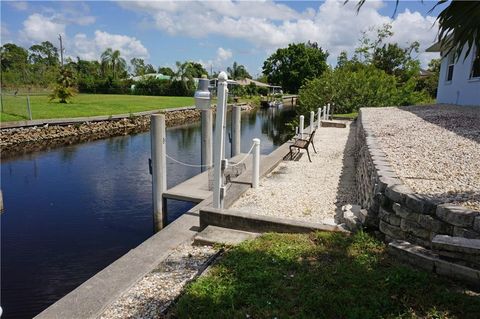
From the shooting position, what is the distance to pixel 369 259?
385cm

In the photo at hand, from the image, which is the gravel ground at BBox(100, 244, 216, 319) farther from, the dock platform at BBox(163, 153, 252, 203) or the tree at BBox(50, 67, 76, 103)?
the tree at BBox(50, 67, 76, 103)

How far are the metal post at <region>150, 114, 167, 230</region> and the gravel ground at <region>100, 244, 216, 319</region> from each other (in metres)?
3.05

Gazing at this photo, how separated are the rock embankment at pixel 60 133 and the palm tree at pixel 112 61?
40.5 metres

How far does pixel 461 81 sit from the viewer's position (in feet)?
53.5

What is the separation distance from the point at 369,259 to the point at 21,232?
7.48 meters

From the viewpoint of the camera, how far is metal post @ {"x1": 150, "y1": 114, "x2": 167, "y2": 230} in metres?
7.43

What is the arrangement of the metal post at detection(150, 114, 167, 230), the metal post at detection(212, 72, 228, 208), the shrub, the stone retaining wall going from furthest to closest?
the shrub → the metal post at detection(150, 114, 167, 230) → the metal post at detection(212, 72, 228, 208) → the stone retaining wall

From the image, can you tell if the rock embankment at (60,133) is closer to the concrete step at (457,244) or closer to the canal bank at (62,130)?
the canal bank at (62,130)

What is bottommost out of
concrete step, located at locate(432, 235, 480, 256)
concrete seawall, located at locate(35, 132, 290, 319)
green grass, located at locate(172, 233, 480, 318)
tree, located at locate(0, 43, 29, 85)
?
concrete seawall, located at locate(35, 132, 290, 319)

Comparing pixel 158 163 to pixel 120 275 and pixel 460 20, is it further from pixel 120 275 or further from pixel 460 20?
pixel 460 20

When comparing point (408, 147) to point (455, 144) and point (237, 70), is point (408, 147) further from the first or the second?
point (237, 70)

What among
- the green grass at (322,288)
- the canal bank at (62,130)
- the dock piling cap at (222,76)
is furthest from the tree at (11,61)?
the green grass at (322,288)

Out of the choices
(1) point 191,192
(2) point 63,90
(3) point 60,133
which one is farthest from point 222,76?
(2) point 63,90

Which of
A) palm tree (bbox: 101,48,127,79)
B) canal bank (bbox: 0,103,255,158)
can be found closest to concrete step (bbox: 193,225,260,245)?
canal bank (bbox: 0,103,255,158)
